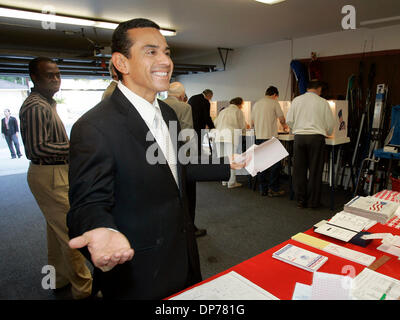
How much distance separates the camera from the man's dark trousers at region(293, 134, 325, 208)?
12.4 ft

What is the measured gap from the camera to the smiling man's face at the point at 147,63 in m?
0.99

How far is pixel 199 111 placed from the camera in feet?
16.2

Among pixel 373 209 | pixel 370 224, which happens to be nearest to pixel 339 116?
pixel 373 209

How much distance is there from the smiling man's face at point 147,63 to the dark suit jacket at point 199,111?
12.8ft

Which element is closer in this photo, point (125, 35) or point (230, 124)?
point (125, 35)

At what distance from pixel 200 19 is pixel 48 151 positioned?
3499mm

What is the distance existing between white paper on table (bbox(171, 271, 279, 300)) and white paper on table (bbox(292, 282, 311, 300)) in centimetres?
8

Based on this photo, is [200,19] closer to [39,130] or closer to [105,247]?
[39,130]

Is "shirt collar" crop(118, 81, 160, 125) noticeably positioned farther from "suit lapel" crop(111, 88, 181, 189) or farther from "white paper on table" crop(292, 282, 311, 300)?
"white paper on table" crop(292, 282, 311, 300)

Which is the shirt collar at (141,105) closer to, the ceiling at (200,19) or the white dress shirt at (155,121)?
the white dress shirt at (155,121)

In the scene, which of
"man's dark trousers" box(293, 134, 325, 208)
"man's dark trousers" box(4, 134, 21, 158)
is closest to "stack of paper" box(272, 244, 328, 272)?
"man's dark trousers" box(293, 134, 325, 208)
